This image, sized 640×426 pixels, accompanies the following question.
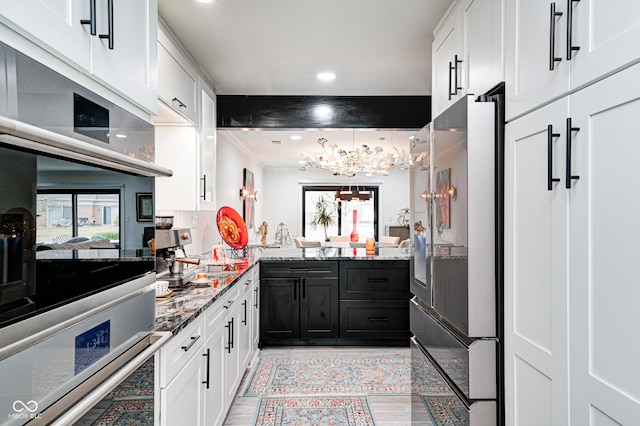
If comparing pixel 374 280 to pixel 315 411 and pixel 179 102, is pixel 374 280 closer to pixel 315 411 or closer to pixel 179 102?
pixel 315 411

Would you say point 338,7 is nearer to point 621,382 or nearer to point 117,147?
point 117,147

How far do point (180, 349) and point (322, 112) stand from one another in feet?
9.37

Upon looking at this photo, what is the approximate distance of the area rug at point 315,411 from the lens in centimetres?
255

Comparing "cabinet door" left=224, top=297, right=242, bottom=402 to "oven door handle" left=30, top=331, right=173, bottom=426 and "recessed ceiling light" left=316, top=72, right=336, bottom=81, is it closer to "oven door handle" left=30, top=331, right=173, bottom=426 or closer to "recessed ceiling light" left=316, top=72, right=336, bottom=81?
"oven door handle" left=30, top=331, right=173, bottom=426

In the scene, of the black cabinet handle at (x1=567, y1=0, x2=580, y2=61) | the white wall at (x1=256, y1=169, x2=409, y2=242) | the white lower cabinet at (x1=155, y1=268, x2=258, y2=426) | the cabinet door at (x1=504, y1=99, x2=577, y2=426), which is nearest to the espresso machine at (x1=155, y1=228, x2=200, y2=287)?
the white lower cabinet at (x1=155, y1=268, x2=258, y2=426)

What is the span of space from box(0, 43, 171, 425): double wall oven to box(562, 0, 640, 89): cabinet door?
46.0 inches

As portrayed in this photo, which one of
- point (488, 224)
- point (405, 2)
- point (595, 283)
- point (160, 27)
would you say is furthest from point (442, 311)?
point (160, 27)

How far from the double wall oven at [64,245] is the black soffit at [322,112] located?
2.84 metres

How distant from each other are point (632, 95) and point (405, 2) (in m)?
1.66

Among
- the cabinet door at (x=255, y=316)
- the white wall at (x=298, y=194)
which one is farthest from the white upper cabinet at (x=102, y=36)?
the white wall at (x=298, y=194)

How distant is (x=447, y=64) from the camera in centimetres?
232

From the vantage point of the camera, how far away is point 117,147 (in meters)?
1.03

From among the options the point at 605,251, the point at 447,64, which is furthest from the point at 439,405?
the point at 447,64

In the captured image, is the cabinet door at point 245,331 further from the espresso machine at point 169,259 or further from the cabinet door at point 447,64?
the cabinet door at point 447,64
